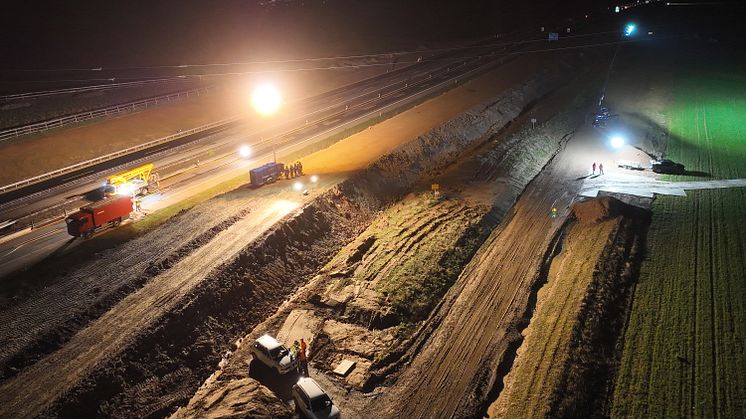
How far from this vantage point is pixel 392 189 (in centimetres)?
4194

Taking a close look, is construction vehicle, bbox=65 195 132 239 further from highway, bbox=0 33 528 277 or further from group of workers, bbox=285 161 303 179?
Answer: group of workers, bbox=285 161 303 179

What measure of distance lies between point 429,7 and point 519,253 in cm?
10743

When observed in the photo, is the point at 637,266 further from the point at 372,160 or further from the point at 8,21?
the point at 8,21

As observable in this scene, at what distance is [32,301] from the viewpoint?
79.8 feet

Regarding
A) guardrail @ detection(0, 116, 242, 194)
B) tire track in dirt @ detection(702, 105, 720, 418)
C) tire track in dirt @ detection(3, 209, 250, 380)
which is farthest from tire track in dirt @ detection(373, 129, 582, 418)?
guardrail @ detection(0, 116, 242, 194)

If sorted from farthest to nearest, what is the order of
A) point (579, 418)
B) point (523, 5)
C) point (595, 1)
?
point (595, 1) → point (523, 5) → point (579, 418)

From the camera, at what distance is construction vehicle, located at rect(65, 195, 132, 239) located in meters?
30.7

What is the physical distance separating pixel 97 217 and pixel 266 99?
136 ft

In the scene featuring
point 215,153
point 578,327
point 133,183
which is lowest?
point 578,327

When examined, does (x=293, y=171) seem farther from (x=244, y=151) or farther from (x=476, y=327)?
(x=476, y=327)

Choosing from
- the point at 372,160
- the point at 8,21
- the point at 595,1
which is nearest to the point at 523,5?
the point at 595,1

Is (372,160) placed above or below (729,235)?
above

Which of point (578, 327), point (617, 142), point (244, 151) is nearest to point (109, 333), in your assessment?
point (578, 327)

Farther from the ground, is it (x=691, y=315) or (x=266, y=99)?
(x=266, y=99)
